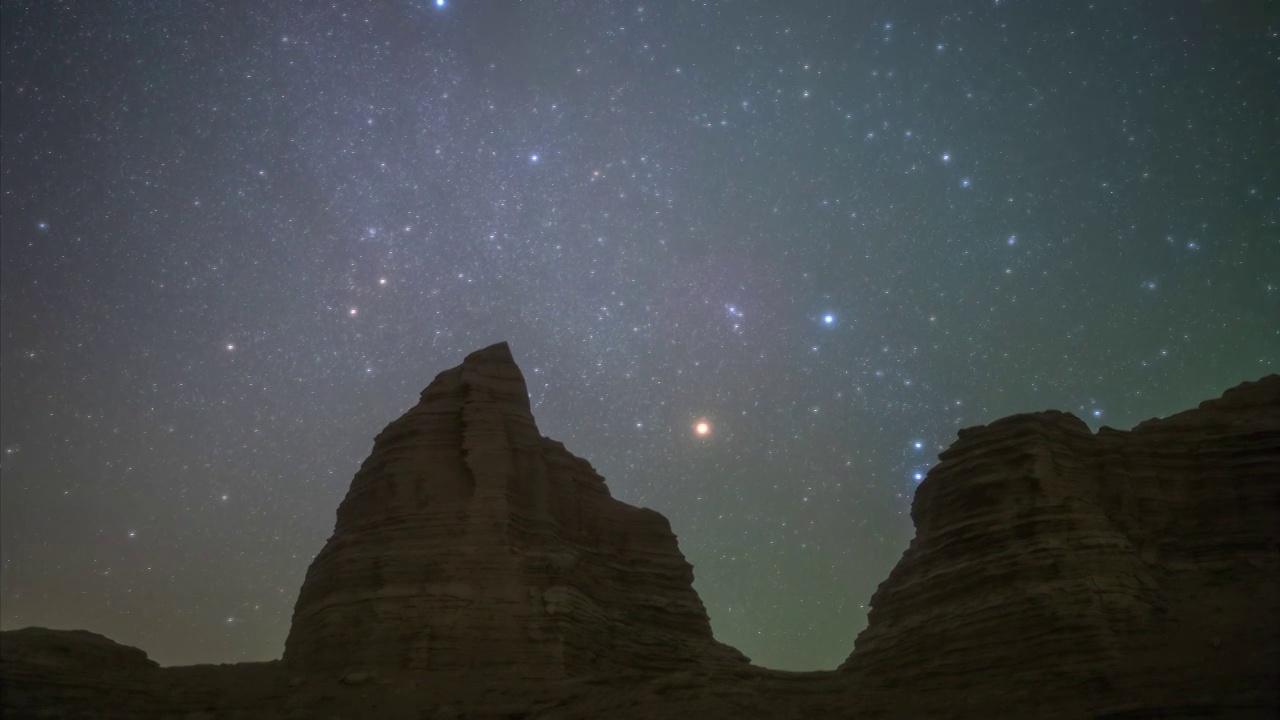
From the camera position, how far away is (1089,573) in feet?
96.0

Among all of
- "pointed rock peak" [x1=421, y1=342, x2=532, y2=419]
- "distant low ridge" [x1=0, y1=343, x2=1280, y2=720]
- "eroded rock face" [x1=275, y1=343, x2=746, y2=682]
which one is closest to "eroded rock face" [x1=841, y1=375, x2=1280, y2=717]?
"distant low ridge" [x1=0, y1=343, x2=1280, y2=720]

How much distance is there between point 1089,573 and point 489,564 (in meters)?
21.3

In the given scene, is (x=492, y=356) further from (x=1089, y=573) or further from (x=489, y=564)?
(x=1089, y=573)

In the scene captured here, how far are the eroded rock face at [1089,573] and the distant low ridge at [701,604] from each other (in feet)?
0.29

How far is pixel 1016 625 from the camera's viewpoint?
2883 centimetres

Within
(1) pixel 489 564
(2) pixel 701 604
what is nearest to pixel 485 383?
(1) pixel 489 564

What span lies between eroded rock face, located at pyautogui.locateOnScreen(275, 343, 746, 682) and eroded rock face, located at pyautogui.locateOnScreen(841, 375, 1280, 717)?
9531mm

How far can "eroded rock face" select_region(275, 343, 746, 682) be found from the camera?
95.6 ft

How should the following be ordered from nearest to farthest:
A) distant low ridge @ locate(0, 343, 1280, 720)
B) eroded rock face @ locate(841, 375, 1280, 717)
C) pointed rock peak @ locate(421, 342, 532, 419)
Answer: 1. distant low ridge @ locate(0, 343, 1280, 720)
2. eroded rock face @ locate(841, 375, 1280, 717)
3. pointed rock peak @ locate(421, 342, 532, 419)

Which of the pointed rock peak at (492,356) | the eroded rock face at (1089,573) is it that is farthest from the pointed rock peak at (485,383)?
the eroded rock face at (1089,573)

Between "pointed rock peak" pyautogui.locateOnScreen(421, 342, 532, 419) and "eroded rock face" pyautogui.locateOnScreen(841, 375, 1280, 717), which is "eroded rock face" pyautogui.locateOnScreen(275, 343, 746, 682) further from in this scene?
"eroded rock face" pyautogui.locateOnScreen(841, 375, 1280, 717)

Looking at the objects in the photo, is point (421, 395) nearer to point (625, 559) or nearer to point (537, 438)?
point (537, 438)

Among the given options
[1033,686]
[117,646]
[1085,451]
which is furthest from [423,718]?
[1085,451]

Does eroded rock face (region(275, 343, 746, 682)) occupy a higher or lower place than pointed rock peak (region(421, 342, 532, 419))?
lower
